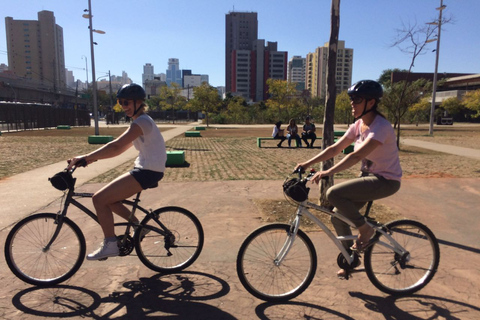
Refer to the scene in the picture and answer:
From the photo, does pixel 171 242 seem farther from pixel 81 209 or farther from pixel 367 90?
pixel 367 90

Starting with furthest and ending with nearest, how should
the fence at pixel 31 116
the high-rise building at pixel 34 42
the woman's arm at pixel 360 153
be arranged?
the high-rise building at pixel 34 42 → the fence at pixel 31 116 → the woman's arm at pixel 360 153

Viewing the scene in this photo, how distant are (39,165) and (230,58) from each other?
172072 mm

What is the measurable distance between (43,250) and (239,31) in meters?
181

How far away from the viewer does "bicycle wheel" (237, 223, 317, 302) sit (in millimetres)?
3098

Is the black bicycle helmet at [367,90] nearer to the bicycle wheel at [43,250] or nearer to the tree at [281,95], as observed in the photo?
the bicycle wheel at [43,250]

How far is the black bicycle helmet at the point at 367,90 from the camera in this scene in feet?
9.98

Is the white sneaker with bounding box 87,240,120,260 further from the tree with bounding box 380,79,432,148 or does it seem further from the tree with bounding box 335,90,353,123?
the tree with bounding box 335,90,353,123

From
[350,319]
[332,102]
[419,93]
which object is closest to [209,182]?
[332,102]

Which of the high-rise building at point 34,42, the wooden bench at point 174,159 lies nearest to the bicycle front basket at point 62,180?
the wooden bench at point 174,159

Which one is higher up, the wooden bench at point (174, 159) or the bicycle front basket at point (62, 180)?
the bicycle front basket at point (62, 180)

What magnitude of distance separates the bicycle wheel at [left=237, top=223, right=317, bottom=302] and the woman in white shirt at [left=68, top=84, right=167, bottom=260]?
43.9 inches

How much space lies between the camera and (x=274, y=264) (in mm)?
3213

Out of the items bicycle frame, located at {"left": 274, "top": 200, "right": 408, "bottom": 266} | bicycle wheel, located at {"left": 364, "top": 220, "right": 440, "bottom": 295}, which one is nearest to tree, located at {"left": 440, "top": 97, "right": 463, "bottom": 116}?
bicycle wheel, located at {"left": 364, "top": 220, "right": 440, "bottom": 295}

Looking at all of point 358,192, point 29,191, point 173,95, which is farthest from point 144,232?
point 173,95
